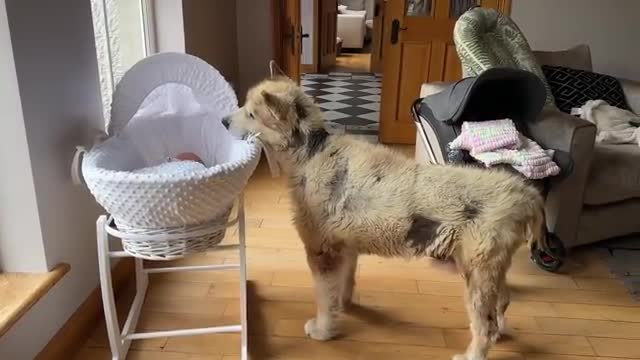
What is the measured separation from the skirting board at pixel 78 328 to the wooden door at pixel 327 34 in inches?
235

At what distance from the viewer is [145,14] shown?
2.89 meters

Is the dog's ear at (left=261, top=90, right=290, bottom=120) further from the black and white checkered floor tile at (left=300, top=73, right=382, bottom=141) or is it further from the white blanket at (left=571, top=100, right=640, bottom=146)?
the black and white checkered floor tile at (left=300, top=73, right=382, bottom=141)

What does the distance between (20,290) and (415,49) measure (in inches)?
136

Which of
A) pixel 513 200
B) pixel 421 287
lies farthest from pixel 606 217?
pixel 513 200

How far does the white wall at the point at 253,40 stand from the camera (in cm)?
419

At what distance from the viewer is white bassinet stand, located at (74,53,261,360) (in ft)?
4.93

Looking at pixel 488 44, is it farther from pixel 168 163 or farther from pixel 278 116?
pixel 168 163

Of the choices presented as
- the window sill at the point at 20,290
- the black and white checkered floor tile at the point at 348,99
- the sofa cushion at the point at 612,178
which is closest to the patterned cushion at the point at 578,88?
the sofa cushion at the point at 612,178

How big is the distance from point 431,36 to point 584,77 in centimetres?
131

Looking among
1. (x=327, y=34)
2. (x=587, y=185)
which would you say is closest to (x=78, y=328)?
(x=587, y=185)

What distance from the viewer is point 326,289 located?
1.96m

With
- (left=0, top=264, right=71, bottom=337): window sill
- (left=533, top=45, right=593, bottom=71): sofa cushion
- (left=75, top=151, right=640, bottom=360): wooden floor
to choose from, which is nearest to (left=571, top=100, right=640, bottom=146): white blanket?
(left=533, top=45, right=593, bottom=71): sofa cushion

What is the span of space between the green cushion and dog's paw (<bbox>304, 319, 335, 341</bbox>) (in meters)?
1.49

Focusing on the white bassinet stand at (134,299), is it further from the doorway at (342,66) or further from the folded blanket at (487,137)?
the doorway at (342,66)
